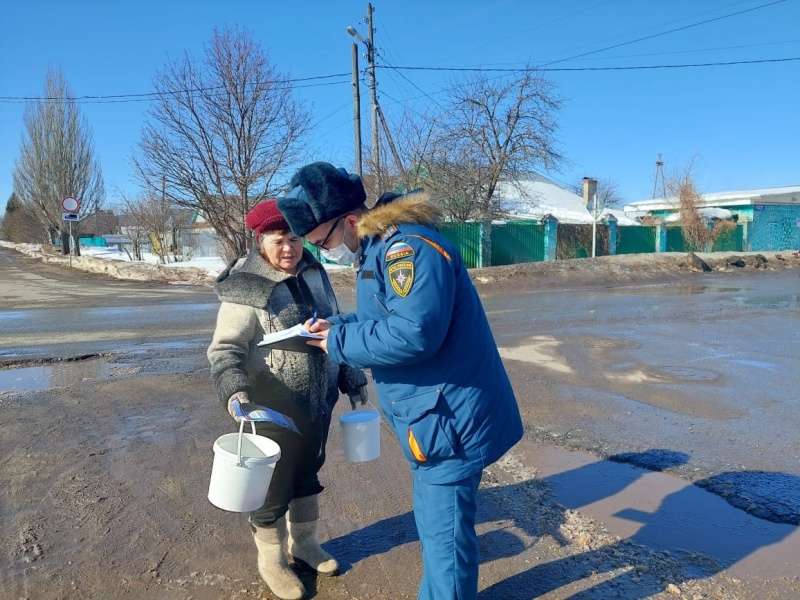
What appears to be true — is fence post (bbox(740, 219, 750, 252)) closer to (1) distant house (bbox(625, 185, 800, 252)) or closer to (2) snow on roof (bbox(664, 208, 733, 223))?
(1) distant house (bbox(625, 185, 800, 252))

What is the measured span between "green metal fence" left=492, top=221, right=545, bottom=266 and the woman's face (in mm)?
20955

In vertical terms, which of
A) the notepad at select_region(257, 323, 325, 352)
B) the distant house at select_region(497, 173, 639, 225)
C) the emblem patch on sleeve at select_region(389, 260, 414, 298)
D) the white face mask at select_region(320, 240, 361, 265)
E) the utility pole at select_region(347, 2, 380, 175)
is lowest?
the notepad at select_region(257, 323, 325, 352)

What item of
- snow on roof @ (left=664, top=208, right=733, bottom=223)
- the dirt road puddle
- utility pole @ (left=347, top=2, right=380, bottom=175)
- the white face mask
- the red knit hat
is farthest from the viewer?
snow on roof @ (left=664, top=208, right=733, bottom=223)

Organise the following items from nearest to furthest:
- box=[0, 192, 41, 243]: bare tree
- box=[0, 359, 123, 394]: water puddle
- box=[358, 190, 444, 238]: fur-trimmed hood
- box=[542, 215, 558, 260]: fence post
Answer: box=[358, 190, 444, 238]: fur-trimmed hood < box=[0, 359, 123, 394]: water puddle < box=[542, 215, 558, 260]: fence post < box=[0, 192, 41, 243]: bare tree

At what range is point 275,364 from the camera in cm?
269

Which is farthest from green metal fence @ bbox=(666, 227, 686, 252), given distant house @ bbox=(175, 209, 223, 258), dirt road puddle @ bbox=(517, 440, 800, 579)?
dirt road puddle @ bbox=(517, 440, 800, 579)

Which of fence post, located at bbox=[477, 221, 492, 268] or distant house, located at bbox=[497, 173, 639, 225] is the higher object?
distant house, located at bbox=[497, 173, 639, 225]

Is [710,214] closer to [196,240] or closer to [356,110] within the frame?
[356,110]

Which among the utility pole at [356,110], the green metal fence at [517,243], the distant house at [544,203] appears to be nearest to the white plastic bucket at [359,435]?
the utility pole at [356,110]

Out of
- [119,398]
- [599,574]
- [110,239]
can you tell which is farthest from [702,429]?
[110,239]

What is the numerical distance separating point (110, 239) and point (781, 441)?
4817 cm

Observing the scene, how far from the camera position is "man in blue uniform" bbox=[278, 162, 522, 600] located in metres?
1.95

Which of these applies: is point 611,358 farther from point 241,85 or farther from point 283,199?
point 241,85

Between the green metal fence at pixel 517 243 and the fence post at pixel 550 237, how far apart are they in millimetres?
155
